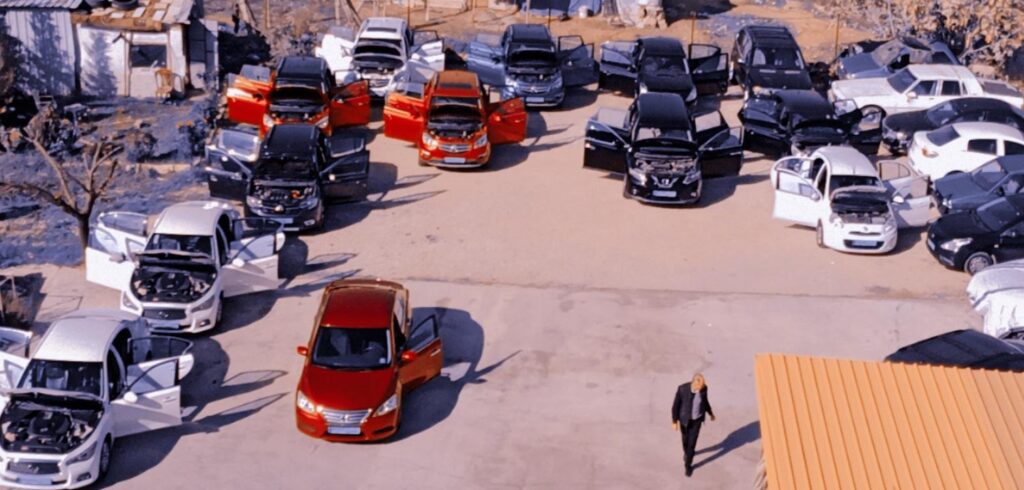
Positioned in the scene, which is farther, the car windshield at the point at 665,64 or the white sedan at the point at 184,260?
the car windshield at the point at 665,64

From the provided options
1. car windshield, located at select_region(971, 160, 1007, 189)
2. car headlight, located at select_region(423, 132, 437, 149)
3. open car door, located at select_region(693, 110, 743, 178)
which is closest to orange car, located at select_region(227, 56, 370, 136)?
car headlight, located at select_region(423, 132, 437, 149)

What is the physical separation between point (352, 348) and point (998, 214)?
1320 centimetres

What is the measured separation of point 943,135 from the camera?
30.3m

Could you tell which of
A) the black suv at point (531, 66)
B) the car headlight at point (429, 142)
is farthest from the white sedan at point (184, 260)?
the black suv at point (531, 66)

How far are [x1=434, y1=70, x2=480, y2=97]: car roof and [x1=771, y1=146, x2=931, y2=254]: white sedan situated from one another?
7.05 metres

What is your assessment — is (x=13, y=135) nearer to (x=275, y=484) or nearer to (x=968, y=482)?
(x=275, y=484)

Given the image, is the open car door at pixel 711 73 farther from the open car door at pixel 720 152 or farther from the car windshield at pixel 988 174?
the car windshield at pixel 988 174

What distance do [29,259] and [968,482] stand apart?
17859 mm

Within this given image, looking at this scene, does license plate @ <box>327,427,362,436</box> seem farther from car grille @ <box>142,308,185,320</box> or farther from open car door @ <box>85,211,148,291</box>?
open car door @ <box>85,211,148,291</box>

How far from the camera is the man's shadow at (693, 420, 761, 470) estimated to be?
64.3 ft

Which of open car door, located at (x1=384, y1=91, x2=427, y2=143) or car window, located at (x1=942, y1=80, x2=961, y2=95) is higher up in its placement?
car window, located at (x1=942, y1=80, x2=961, y2=95)

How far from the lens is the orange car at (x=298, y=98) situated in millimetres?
30953

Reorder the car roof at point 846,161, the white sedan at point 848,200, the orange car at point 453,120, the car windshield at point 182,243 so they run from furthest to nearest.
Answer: the orange car at point 453,120
the car roof at point 846,161
the white sedan at point 848,200
the car windshield at point 182,243

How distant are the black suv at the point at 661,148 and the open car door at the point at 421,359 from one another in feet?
26.9
